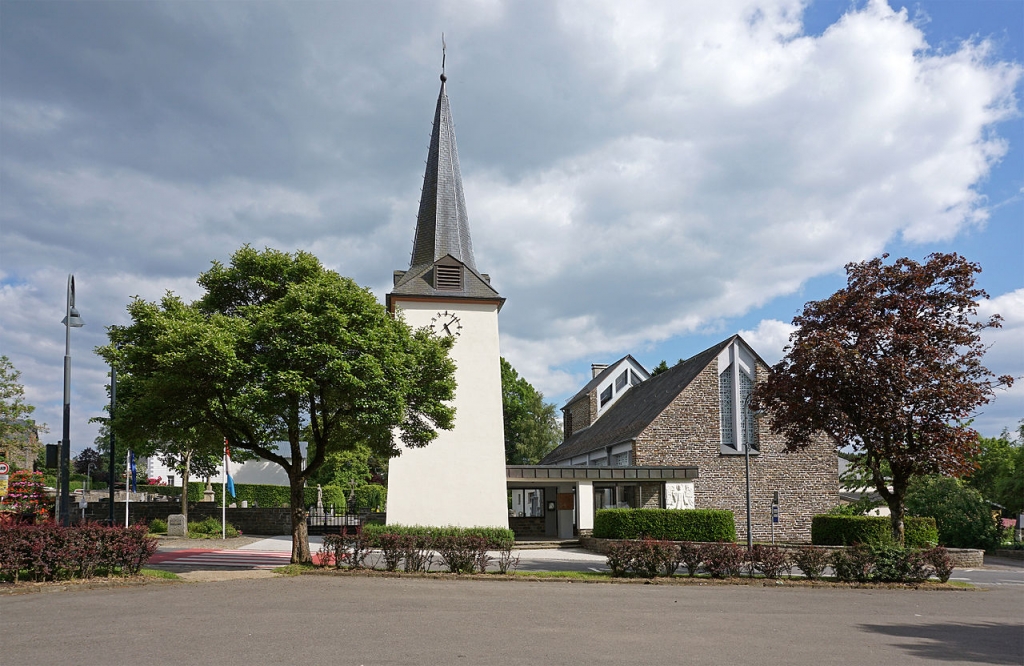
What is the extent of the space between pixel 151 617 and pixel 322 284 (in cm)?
914

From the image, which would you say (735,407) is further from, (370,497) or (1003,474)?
(370,497)

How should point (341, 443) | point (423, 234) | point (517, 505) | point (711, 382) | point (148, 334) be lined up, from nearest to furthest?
point (148, 334)
point (341, 443)
point (423, 234)
point (711, 382)
point (517, 505)

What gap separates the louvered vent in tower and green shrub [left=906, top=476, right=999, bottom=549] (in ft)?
71.5

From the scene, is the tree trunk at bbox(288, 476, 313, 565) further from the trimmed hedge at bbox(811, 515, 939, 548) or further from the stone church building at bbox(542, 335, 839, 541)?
the trimmed hedge at bbox(811, 515, 939, 548)

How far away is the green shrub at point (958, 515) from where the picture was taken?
31.8 metres

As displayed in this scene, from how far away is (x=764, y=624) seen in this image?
11844mm

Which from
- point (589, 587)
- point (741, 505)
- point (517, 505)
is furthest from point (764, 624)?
point (517, 505)

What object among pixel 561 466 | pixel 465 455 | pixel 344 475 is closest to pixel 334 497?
pixel 344 475

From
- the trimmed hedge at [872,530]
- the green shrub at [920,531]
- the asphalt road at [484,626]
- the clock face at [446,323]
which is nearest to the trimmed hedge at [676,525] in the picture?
the trimmed hedge at [872,530]

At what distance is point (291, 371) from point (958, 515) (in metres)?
28.6

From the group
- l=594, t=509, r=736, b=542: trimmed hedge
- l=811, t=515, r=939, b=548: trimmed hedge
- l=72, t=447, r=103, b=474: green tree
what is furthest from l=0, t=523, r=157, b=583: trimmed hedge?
l=72, t=447, r=103, b=474: green tree

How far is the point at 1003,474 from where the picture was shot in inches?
1564

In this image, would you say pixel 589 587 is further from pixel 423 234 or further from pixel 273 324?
pixel 423 234

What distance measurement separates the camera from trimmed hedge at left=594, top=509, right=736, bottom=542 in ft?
85.8
